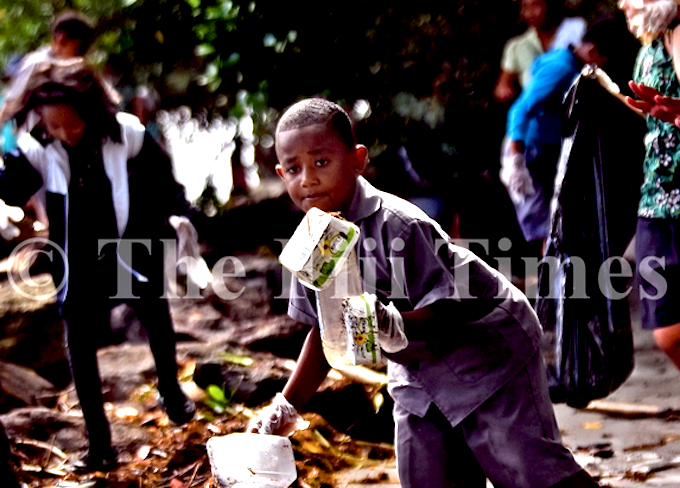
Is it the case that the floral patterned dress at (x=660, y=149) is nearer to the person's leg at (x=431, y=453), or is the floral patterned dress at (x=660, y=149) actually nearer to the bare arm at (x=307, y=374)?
the person's leg at (x=431, y=453)

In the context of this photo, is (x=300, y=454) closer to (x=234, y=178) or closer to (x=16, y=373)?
(x=16, y=373)

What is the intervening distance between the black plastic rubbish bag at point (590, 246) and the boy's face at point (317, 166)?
169 centimetres

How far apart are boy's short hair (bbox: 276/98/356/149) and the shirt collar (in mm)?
156

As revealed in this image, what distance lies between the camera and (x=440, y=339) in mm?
2516

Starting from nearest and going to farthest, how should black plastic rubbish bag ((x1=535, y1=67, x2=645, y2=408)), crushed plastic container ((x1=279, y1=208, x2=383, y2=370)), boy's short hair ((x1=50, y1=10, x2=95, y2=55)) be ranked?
crushed plastic container ((x1=279, y1=208, x2=383, y2=370)), black plastic rubbish bag ((x1=535, y1=67, x2=645, y2=408)), boy's short hair ((x1=50, y1=10, x2=95, y2=55))

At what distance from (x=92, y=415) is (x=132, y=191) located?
1.11 m

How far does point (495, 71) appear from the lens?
7.60m

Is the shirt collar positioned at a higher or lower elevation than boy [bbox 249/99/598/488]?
higher

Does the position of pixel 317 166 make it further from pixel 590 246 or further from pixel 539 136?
pixel 539 136

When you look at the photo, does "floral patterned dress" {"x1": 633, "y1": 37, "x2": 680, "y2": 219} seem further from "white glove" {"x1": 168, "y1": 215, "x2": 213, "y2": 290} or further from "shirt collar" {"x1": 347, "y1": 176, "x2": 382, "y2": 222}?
"white glove" {"x1": 168, "y1": 215, "x2": 213, "y2": 290}

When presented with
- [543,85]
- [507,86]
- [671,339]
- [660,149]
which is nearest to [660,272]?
[671,339]

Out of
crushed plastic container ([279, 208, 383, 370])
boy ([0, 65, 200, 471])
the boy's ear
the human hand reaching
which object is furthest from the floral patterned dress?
boy ([0, 65, 200, 471])

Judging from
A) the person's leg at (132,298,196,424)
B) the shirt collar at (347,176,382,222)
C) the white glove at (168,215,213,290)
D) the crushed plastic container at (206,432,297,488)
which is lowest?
the person's leg at (132,298,196,424)

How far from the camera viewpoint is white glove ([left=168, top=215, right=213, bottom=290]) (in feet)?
14.8
